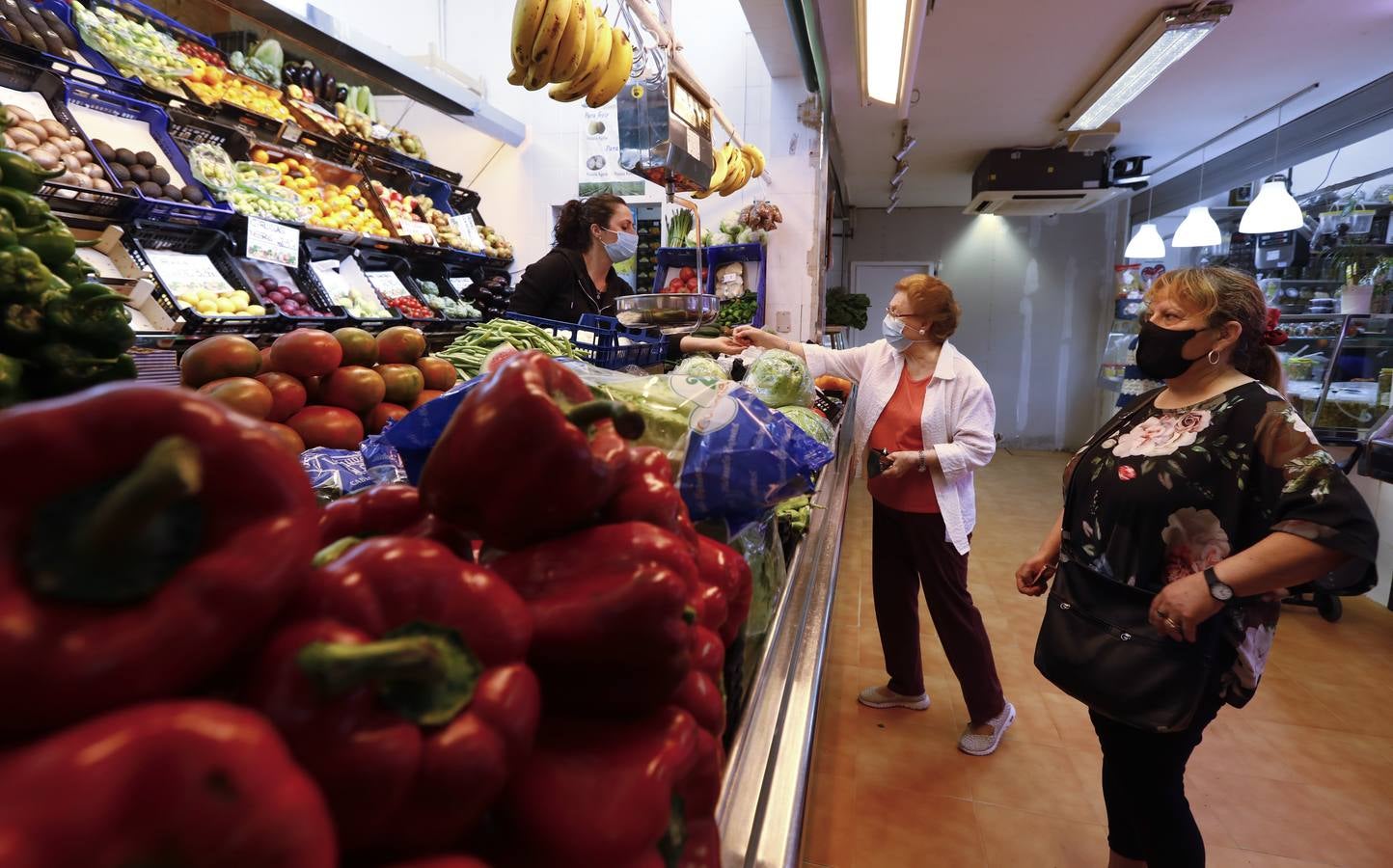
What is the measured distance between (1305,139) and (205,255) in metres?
8.44

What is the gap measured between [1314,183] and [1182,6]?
295cm

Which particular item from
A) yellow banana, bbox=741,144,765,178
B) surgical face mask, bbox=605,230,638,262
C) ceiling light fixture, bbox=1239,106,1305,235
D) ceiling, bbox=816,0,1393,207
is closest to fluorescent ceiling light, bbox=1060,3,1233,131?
ceiling, bbox=816,0,1393,207

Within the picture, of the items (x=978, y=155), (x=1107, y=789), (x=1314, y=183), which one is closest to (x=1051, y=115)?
(x=978, y=155)

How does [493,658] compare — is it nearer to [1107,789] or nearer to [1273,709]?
[1107,789]

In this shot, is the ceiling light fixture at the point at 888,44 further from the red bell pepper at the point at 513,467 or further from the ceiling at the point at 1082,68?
the red bell pepper at the point at 513,467

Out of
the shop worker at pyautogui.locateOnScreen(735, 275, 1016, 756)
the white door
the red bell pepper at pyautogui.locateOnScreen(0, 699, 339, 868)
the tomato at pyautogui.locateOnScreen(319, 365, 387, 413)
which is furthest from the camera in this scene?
the white door

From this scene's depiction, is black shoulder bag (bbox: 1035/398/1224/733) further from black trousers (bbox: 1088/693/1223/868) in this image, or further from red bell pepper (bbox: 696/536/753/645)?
red bell pepper (bbox: 696/536/753/645)

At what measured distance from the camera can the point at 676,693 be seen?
66 centimetres

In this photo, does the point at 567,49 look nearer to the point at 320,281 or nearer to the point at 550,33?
the point at 550,33

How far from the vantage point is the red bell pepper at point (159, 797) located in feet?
1.00

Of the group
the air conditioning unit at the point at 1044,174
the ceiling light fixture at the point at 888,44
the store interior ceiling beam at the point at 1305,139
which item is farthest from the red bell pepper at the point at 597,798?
the air conditioning unit at the point at 1044,174

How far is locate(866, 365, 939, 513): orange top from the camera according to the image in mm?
2971

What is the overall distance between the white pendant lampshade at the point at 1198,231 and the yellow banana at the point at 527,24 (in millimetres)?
6716

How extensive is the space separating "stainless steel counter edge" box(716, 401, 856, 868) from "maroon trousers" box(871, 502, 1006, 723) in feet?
4.39
